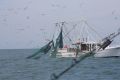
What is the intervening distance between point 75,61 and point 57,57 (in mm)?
84796

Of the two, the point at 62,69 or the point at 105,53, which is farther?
the point at 105,53

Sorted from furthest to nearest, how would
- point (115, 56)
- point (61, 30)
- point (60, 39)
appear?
point (115, 56) → point (61, 30) → point (60, 39)

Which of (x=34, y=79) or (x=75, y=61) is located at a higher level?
(x=75, y=61)

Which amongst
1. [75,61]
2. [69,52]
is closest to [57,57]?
[69,52]

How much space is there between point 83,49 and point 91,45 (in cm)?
295

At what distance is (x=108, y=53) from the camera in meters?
114

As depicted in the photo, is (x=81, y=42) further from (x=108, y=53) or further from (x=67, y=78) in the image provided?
(x=67, y=78)

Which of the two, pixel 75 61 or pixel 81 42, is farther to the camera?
pixel 81 42

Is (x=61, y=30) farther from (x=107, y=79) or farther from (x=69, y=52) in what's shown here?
(x=107, y=79)

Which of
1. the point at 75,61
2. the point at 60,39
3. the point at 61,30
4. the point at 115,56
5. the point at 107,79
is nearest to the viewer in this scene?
the point at 75,61

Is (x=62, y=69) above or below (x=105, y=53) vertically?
above

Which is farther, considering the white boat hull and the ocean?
the white boat hull

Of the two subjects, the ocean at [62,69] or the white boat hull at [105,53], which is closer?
the ocean at [62,69]

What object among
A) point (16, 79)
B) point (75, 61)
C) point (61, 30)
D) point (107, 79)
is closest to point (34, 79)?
point (16, 79)
